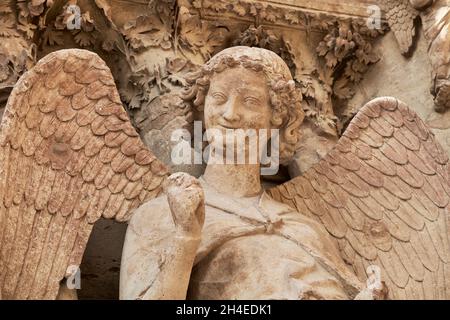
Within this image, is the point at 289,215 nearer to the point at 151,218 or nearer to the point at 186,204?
the point at 151,218

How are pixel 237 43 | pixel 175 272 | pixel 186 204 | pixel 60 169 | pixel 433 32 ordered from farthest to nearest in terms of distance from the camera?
pixel 237 43
pixel 433 32
pixel 60 169
pixel 175 272
pixel 186 204

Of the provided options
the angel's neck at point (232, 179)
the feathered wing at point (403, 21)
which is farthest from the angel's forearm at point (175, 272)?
the feathered wing at point (403, 21)

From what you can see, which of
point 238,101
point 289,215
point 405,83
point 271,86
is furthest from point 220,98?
point 405,83

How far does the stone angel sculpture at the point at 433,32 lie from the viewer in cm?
687

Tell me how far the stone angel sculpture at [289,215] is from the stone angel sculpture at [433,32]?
0.75m

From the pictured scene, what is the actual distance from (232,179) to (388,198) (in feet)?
2.70

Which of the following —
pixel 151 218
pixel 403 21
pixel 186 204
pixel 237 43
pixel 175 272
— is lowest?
pixel 175 272

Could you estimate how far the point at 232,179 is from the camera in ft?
19.2

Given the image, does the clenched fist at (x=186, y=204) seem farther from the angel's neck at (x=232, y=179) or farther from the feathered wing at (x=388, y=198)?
the feathered wing at (x=388, y=198)
